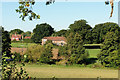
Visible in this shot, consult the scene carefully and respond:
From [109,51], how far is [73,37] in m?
6.54

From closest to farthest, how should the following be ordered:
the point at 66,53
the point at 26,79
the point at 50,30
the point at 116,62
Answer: the point at 26,79
the point at 116,62
the point at 66,53
the point at 50,30

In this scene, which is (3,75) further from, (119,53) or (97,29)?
(97,29)

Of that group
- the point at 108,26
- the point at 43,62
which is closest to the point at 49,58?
the point at 43,62

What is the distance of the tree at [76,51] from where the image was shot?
33.7m

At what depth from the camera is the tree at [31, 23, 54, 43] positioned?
72.3 meters

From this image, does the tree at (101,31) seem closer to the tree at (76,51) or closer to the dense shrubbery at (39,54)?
the tree at (76,51)

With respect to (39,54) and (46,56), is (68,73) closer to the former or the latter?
(46,56)

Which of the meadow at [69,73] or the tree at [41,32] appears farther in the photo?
the tree at [41,32]

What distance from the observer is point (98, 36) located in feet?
205

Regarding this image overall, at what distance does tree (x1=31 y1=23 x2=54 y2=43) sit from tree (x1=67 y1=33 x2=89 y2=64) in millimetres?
37166

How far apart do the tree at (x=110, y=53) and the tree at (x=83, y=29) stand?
956 inches

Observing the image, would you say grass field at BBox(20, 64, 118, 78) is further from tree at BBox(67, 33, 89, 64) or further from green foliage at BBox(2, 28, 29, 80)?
green foliage at BBox(2, 28, 29, 80)

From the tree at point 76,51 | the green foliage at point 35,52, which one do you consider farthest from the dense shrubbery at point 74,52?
the green foliage at point 35,52

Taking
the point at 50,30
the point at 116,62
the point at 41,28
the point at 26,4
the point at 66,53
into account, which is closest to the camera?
the point at 26,4
